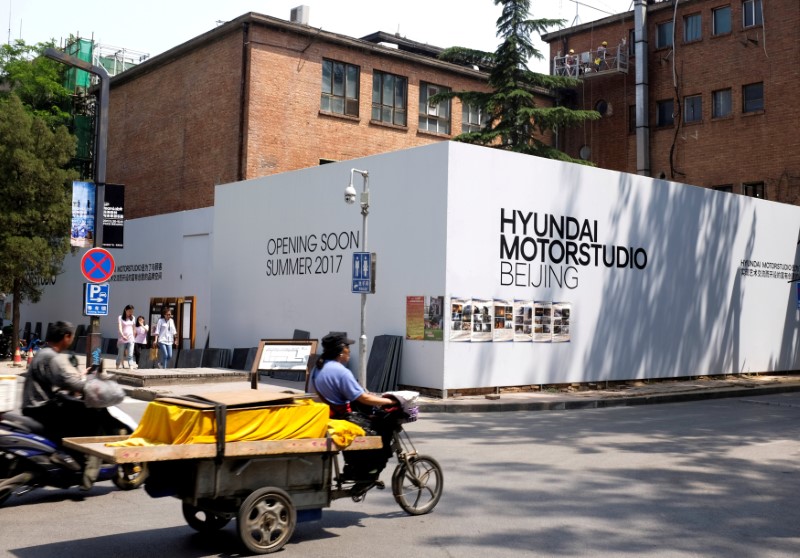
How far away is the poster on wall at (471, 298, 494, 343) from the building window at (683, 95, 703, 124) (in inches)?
833

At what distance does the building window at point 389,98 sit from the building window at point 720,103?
500 inches

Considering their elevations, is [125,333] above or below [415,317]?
below

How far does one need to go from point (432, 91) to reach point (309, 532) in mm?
28908

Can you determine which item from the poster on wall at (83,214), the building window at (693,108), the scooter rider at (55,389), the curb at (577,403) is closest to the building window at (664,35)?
the building window at (693,108)

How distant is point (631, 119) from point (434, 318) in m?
23.5

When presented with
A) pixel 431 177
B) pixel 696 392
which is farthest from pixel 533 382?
pixel 431 177

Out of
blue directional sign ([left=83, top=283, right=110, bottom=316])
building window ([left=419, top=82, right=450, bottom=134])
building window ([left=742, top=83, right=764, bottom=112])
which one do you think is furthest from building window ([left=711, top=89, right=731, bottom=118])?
blue directional sign ([left=83, top=283, right=110, bottom=316])

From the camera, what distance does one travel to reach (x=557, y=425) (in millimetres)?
14766

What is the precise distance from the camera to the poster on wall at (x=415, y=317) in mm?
18672

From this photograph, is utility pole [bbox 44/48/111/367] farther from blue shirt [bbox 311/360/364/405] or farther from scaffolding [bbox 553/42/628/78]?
scaffolding [bbox 553/42/628/78]

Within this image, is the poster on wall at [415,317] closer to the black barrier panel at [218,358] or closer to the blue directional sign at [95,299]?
the blue directional sign at [95,299]

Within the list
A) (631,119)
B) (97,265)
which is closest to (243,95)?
(97,265)

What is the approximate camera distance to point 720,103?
35375 millimetres

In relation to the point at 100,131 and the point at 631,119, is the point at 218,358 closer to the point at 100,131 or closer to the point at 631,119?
the point at 100,131
